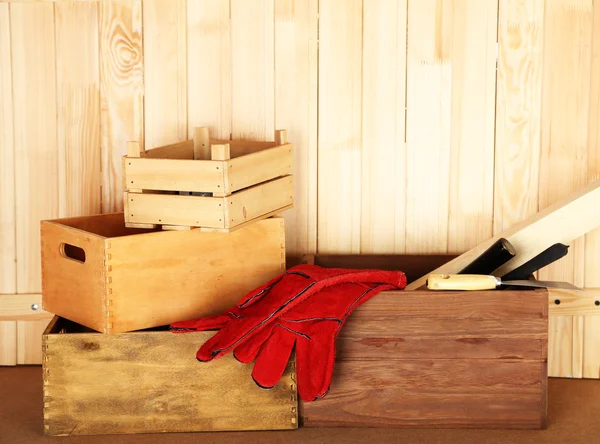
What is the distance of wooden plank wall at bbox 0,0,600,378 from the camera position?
9.52ft

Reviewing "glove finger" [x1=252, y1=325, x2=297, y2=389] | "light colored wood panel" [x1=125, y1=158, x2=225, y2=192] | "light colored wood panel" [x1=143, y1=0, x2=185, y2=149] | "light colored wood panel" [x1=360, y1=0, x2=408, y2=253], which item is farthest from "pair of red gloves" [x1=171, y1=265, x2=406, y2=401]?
"light colored wood panel" [x1=143, y1=0, x2=185, y2=149]

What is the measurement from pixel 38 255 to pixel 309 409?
1145 mm

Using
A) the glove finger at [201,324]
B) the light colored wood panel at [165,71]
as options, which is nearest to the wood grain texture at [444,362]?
the glove finger at [201,324]

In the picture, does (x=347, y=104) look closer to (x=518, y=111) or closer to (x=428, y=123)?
(x=428, y=123)

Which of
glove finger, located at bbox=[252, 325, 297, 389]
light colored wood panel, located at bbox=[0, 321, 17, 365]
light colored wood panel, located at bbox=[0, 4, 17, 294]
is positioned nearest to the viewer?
glove finger, located at bbox=[252, 325, 297, 389]

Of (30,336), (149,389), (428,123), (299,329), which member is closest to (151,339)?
(149,389)

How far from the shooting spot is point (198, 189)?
2.47 meters

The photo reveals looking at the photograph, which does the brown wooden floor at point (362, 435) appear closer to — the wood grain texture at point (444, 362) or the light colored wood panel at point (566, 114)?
the wood grain texture at point (444, 362)

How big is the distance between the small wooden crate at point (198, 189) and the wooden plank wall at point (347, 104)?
364mm

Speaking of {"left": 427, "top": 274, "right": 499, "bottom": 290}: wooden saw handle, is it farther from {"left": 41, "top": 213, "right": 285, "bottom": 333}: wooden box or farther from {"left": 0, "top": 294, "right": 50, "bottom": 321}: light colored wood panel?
{"left": 0, "top": 294, "right": 50, "bottom": 321}: light colored wood panel

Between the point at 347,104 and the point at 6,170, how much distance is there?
1.19 meters

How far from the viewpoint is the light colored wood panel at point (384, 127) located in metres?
2.91

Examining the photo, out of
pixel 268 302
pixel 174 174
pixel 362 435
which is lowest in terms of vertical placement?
pixel 362 435

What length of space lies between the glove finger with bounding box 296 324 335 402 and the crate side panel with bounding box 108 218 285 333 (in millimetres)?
353
